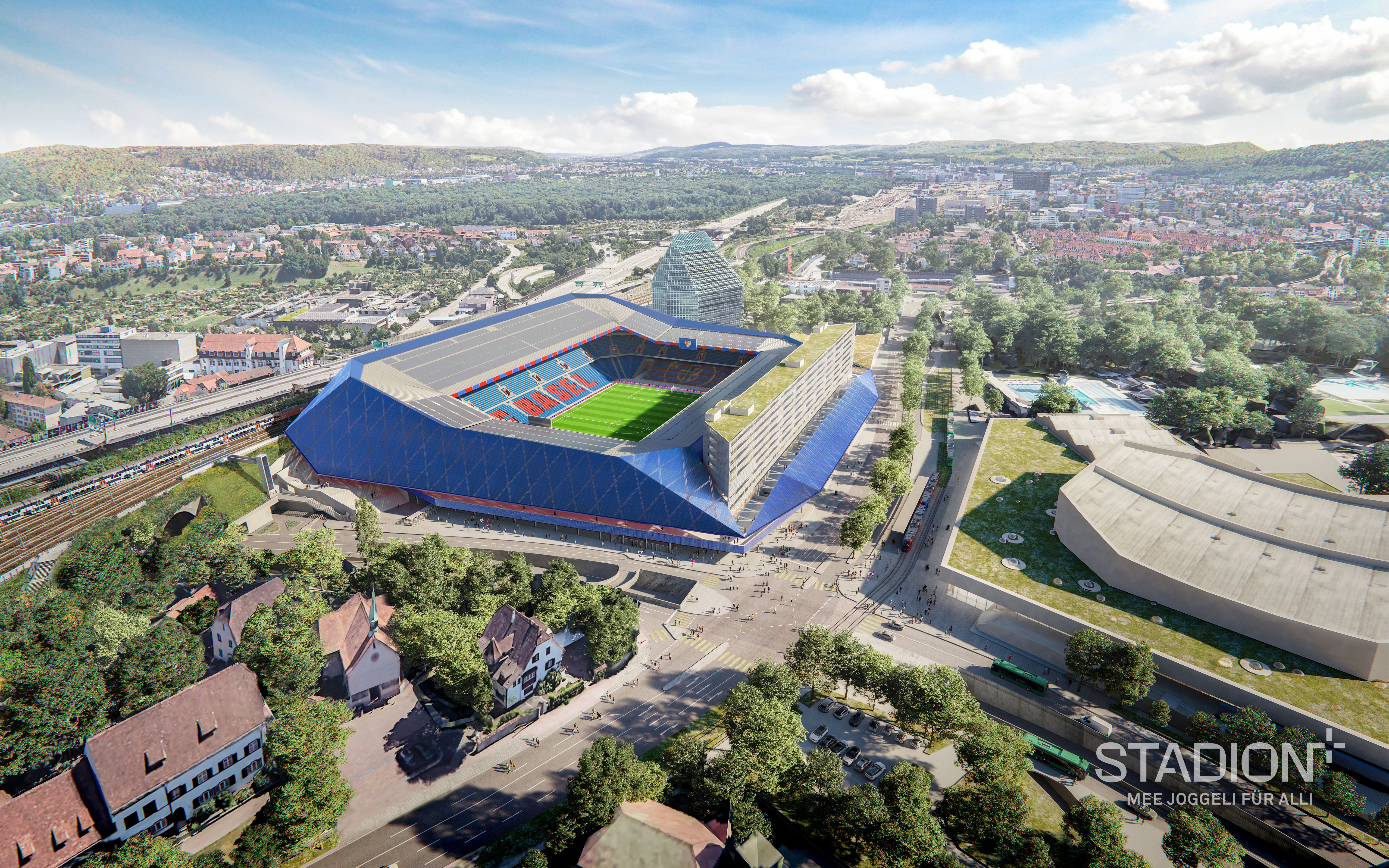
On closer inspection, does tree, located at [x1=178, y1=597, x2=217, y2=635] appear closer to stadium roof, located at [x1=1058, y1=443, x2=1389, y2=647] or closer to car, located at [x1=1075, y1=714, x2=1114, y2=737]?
car, located at [x1=1075, y1=714, x2=1114, y2=737]

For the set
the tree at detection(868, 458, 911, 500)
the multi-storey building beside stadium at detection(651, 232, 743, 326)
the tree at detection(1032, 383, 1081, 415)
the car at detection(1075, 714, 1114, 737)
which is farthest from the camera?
the multi-storey building beside stadium at detection(651, 232, 743, 326)

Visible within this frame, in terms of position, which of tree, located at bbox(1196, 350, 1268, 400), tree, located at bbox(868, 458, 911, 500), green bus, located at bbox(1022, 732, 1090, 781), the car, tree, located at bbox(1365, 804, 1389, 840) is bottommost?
green bus, located at bbox(1022, 732, 1090, 781)

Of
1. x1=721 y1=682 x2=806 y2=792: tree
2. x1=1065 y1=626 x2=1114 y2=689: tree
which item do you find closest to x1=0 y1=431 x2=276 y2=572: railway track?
x1=721 y1=682 x2=806 y2=792: tree

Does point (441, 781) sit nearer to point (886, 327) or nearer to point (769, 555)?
point (769, 555)

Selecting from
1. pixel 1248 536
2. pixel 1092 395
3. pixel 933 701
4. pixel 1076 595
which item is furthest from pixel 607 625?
pixel 1092 395

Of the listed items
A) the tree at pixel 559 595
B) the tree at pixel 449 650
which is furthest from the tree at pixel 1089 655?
the tree at pixel 449 650
